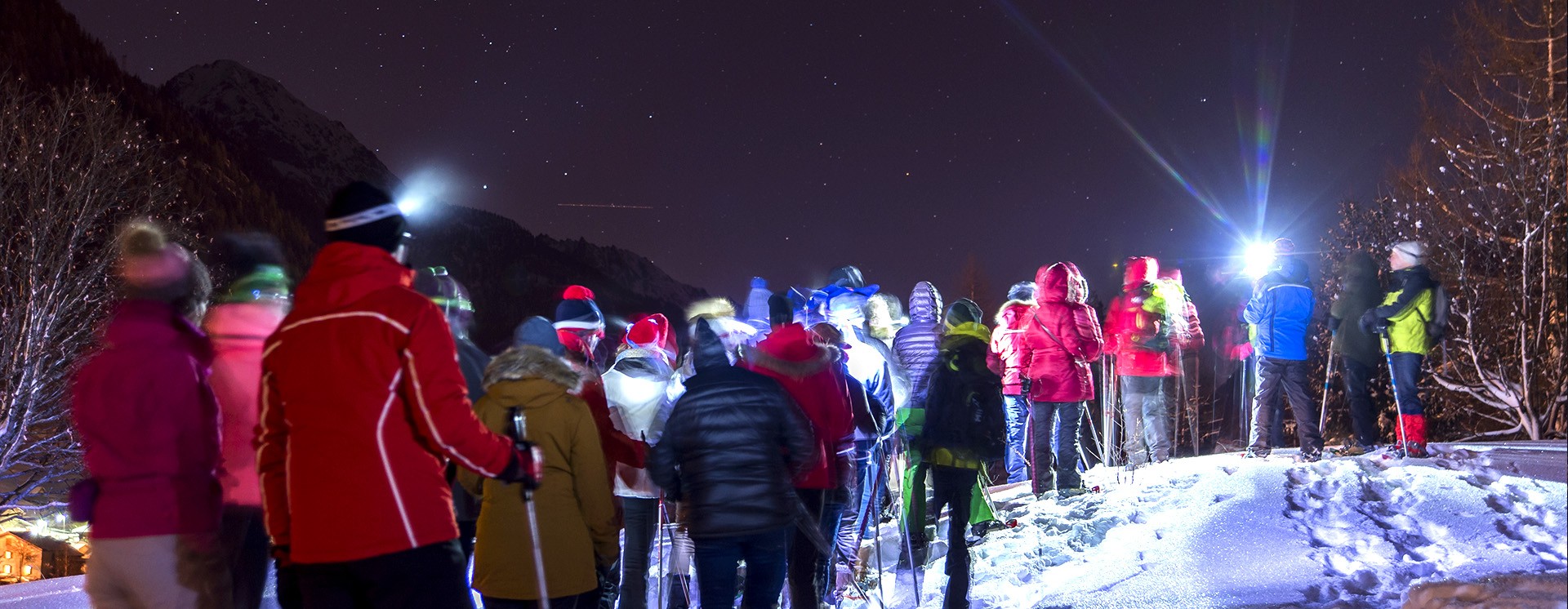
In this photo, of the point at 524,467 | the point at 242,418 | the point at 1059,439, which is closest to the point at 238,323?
the point at 242,418

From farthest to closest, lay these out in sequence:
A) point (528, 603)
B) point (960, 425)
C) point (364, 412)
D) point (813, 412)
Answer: point (960, 425)
point (813, 412)
point (528, 603)
point (364, 412)

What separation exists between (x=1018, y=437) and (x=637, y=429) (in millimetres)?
4847

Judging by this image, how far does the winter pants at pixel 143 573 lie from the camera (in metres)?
3.39

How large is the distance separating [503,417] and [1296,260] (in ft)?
24.5

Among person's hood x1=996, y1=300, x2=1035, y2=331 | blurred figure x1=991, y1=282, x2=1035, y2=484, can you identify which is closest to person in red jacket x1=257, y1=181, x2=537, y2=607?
blurred figure x1=991, y1=282, x2=1035, y2=484

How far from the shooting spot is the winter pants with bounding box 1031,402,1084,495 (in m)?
8.47

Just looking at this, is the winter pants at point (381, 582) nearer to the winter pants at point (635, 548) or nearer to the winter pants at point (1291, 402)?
the winter pants at point (635, 548)

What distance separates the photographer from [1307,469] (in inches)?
305

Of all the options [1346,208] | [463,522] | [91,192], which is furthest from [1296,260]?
[91,192]

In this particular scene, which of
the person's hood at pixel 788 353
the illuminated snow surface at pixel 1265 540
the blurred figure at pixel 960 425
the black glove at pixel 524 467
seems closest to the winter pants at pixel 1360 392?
the illuminated snow surface at pixel 1265 540

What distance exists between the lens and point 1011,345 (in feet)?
28.3

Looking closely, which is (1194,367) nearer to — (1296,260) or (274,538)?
(1296,260)

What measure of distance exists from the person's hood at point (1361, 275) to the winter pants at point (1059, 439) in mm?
2551

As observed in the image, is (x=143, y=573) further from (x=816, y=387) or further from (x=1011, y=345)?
(x=1011, y=345)
